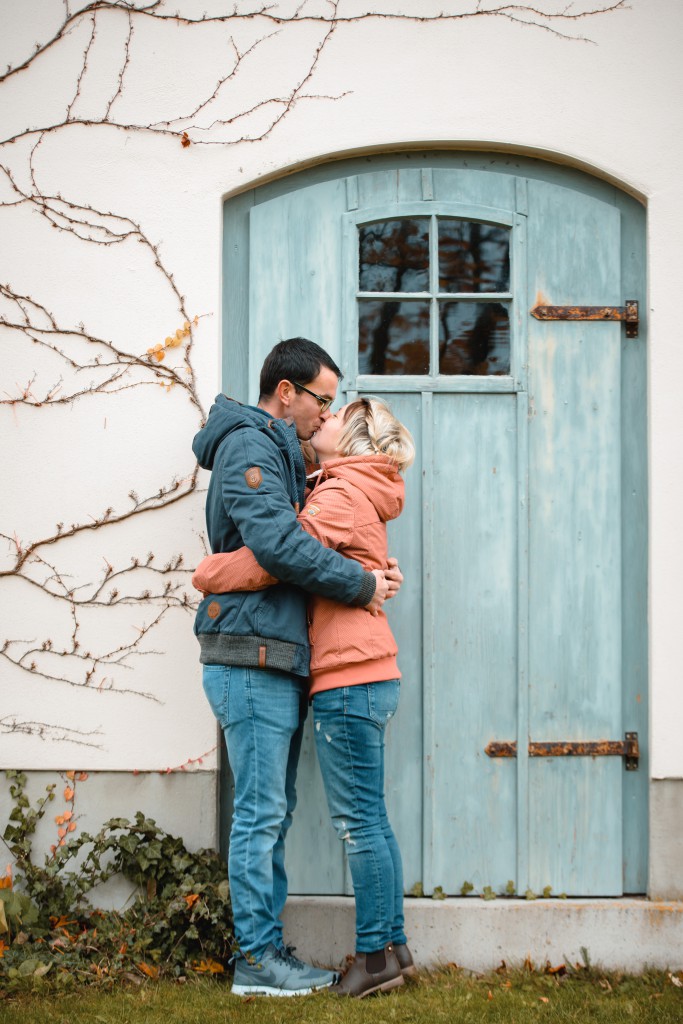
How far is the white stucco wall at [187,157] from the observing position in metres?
3.40

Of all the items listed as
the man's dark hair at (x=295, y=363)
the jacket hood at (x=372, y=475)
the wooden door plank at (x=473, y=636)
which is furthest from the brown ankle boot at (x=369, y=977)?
the man's dark hair at (x=295, y=363)

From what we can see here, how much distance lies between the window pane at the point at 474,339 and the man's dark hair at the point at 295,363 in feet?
2.06

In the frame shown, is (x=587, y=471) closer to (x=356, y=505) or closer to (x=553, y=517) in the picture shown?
(x=553, y=517)

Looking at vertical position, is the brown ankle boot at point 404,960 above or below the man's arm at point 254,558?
below

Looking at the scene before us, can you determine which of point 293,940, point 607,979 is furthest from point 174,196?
point 607,979

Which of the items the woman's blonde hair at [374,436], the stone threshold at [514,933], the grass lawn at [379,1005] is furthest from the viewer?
the stone threshold at [514,933]

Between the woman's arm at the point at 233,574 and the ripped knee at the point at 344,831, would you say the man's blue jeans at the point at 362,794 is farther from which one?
the woman's arm at the point at 233,574

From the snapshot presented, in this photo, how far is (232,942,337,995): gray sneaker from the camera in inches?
114

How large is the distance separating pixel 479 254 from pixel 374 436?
3.29 feet

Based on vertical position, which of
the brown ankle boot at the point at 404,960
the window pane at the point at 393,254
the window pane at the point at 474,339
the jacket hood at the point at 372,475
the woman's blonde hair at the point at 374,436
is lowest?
the brown ankle boot at the point at 404,960

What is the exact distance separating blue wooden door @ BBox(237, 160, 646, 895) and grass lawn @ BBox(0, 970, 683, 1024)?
0.42 m

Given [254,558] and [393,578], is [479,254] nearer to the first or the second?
[393,578]

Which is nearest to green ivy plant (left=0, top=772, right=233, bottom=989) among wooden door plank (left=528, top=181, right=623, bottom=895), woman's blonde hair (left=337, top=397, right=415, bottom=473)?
wooden door plank (left=528, top=181, right=623, bottom=895)

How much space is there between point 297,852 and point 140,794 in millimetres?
618
